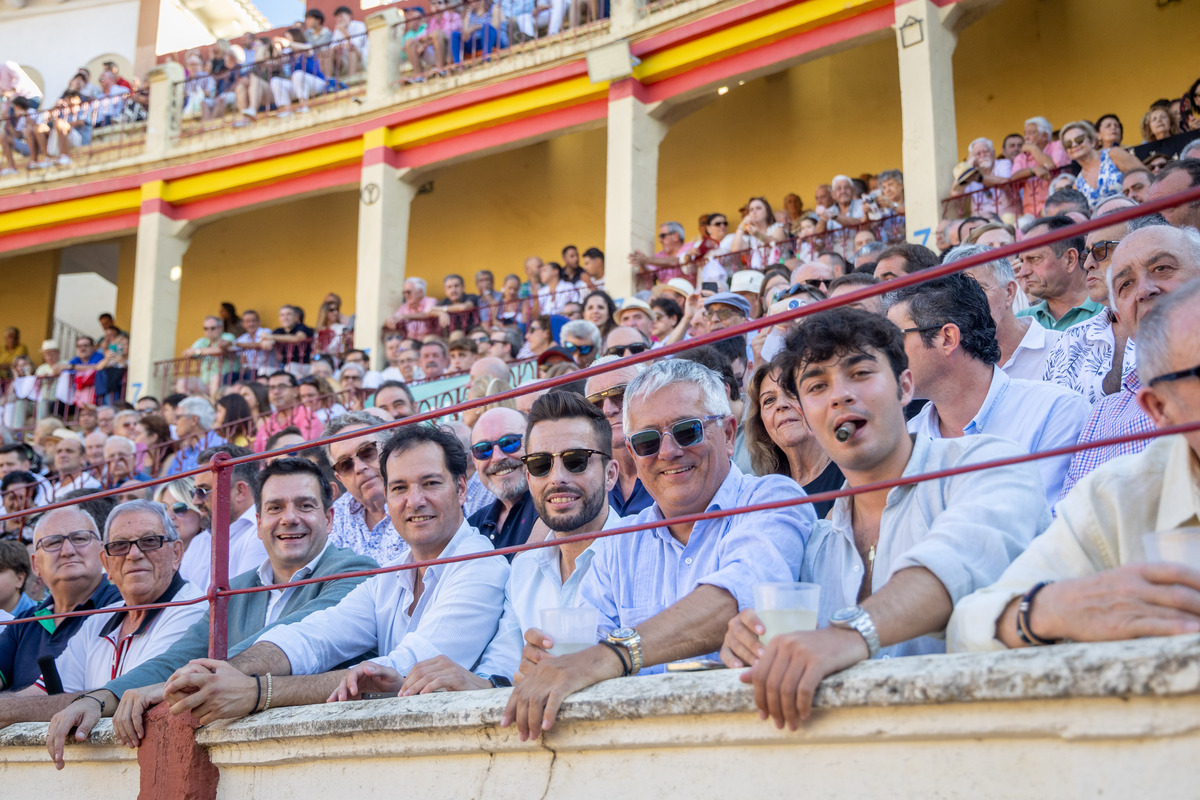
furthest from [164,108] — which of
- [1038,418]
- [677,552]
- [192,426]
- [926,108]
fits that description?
[1038,418]

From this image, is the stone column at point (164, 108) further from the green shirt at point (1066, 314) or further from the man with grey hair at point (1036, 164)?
the green shirt at point (1066, 314)

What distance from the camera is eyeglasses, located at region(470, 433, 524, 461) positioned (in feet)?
14.6

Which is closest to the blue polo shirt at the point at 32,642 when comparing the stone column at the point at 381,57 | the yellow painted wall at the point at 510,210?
the stone column at the point at 381,57

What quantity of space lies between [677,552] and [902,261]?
6.96 ft

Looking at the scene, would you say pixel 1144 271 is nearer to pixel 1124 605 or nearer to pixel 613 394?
pixel 1124 605

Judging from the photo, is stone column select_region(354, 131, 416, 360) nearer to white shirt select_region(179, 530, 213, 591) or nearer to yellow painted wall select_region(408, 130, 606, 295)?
yellow painted wall select_region(408, 130, 606, 295)

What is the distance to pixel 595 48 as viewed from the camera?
11.7 meters

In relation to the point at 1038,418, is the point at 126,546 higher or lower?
lower

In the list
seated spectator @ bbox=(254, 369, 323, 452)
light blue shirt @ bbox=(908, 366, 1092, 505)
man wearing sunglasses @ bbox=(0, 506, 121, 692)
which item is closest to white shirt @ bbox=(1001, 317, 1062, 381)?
light blue shirt @ bbox=(908, 366, 1092, 505)

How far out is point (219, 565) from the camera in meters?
3.48

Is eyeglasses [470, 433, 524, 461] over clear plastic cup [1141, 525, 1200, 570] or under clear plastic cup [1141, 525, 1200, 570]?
over

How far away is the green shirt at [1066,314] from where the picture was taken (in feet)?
14.4

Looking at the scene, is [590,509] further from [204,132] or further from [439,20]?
[204,132]

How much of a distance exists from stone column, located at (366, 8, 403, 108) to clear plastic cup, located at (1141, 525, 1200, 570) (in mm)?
12589
